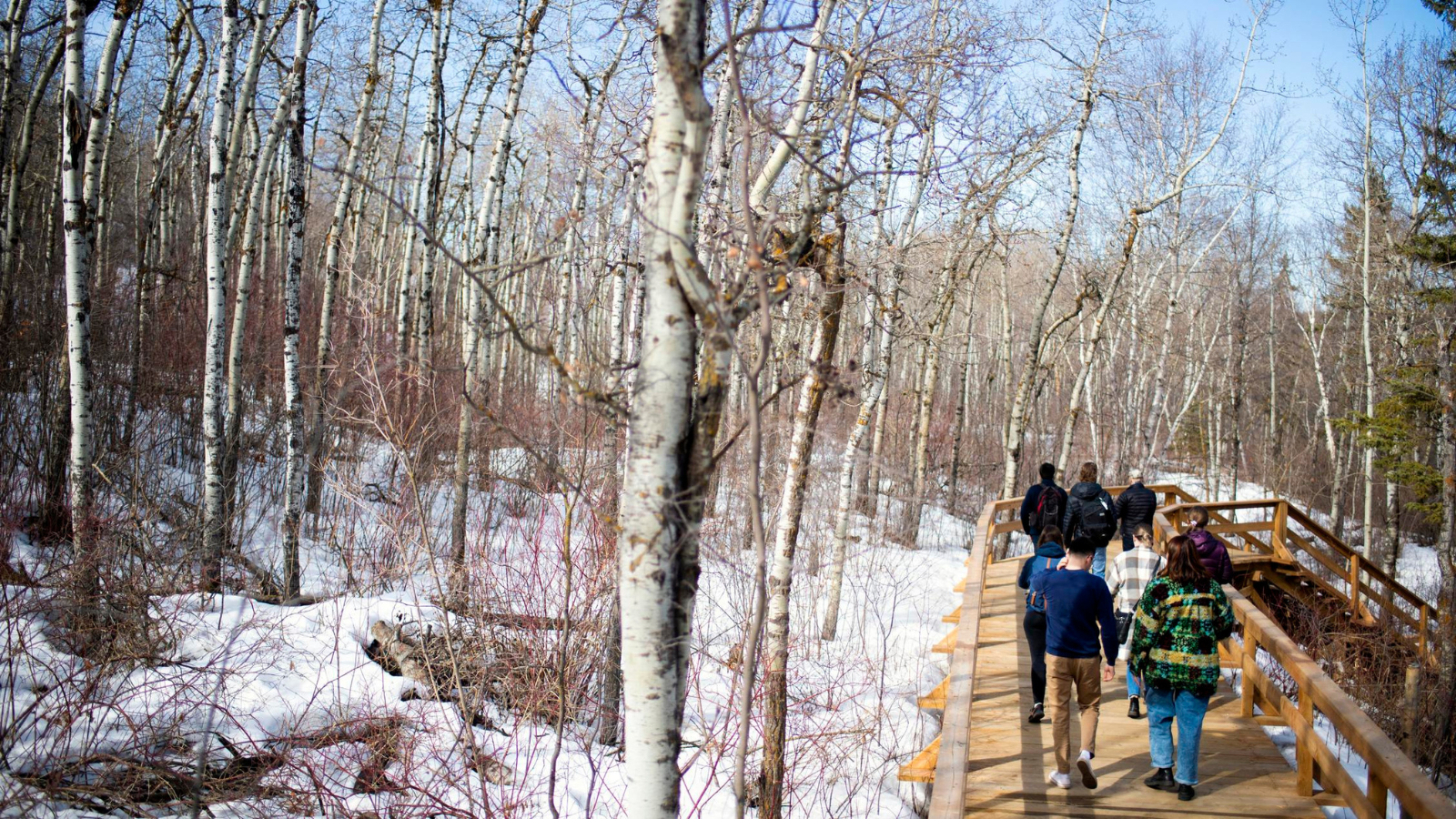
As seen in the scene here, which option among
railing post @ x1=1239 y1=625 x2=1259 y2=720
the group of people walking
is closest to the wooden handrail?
railing post @ x1=1239 y1=625 x2=1259 y2=720

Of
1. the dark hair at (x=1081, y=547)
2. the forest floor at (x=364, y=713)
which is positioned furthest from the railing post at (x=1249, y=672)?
the forest floor at (x=364, y=713)

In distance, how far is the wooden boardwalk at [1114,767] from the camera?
16.0ft

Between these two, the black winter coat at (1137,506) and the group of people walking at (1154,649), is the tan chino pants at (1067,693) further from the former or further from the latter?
the black winter coat at (1137,506)

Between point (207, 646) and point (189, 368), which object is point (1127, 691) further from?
point (189, 368)

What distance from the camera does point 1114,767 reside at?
5.46m

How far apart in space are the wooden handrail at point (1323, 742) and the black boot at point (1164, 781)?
75 centimetres

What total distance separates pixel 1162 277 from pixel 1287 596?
10.6 meters

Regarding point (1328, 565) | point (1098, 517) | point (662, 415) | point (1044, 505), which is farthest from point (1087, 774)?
point (1328, 565)

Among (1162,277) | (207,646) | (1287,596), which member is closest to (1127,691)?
(207,646)

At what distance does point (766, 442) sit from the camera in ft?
39.3

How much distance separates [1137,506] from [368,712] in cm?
788

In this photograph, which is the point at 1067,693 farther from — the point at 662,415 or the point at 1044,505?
the point at 662,415

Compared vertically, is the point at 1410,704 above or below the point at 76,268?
below

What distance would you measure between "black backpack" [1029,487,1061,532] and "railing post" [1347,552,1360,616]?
22.9ft
